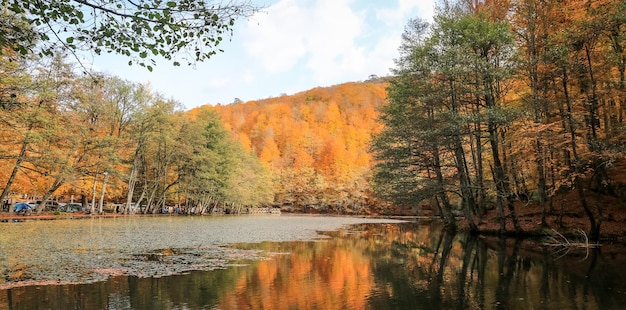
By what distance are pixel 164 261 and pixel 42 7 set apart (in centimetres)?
847

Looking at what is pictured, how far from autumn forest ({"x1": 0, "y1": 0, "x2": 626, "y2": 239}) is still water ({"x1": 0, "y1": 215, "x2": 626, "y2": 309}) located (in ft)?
12.9

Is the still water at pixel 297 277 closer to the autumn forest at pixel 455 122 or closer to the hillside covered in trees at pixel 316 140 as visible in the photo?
the autumn forest at pixel 455 122

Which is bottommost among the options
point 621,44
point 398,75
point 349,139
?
point 621,44

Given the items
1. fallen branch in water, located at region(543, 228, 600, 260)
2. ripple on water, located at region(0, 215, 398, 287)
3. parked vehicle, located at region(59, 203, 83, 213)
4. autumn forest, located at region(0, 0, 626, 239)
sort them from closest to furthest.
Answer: ripple on water, located at region(0, 215, 398, 287) → fallen branch in water, located at region(543, 228, 600, 260) → autumn forest, located at region(0, 0, 626, 239) → parked vehicle, located at region(59, 203, 83, 213)

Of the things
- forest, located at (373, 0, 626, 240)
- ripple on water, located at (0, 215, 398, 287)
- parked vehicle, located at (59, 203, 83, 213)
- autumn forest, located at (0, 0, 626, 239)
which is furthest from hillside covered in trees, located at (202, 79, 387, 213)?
ripple on water, located at (0, 215, 398, 287)

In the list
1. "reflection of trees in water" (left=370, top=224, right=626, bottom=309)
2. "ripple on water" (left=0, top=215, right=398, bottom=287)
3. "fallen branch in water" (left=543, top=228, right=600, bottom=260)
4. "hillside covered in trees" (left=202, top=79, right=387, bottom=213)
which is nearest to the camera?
"reflection of trees in water" (left=370, top=224, right=626, bottom=309)

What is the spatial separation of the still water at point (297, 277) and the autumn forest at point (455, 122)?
3937 millimetres

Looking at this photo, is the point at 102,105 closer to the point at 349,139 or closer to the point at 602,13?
the point at 602,13

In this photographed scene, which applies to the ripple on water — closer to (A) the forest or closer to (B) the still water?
(B) the still water

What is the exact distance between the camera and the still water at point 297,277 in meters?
7.72

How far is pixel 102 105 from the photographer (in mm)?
35938

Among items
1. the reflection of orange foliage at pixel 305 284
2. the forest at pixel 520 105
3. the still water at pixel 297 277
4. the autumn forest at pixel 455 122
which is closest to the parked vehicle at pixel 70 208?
the autumn forest at pixel 455 122

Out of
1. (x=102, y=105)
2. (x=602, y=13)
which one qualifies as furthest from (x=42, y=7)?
(x=102, y=105)

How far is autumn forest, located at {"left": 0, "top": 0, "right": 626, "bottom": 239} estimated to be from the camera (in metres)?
17.0
